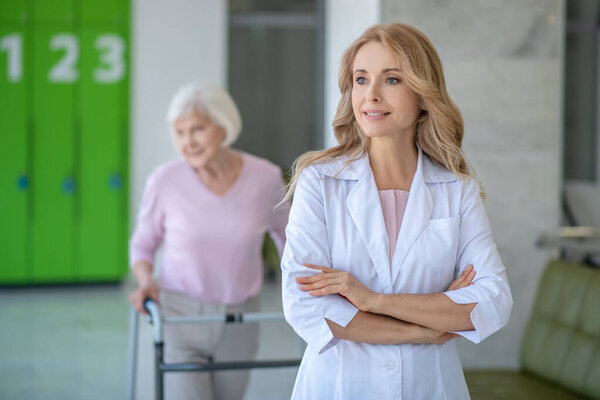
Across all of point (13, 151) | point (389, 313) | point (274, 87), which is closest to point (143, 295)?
point (389, 313)

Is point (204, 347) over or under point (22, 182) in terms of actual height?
under

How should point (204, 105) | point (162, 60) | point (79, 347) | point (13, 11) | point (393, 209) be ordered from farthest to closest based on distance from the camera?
point (162, 60)
point (13, 11)
point (79, 347)
point (204, 105)
point (393, 209)

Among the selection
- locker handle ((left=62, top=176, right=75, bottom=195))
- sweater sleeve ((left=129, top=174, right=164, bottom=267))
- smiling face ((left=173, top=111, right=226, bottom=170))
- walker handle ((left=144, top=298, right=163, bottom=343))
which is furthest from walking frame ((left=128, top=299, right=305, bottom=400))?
locker handle ((left=62, top=176, right=75, bottom=195))

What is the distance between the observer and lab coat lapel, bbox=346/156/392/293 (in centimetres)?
172

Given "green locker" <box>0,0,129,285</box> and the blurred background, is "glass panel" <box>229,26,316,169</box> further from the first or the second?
"green locker" <box>0,0,129,285</box>

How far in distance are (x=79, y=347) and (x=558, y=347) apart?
3.90 metres

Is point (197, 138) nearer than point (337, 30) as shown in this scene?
Yes

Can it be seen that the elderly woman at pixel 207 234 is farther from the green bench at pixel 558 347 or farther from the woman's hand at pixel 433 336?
the woman's hand at pixel 433 336

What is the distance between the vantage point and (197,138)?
114 inches

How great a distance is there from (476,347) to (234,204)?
4.67 ft

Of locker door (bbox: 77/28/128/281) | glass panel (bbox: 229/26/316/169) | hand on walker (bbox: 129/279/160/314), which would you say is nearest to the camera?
hand on walker (bbox: 129/279/160/314)

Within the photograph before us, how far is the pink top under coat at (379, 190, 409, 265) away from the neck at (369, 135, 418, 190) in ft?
0.07

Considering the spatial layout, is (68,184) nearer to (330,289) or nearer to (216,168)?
(216,168)

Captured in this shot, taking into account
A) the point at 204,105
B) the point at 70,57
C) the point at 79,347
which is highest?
the point at 70,57
